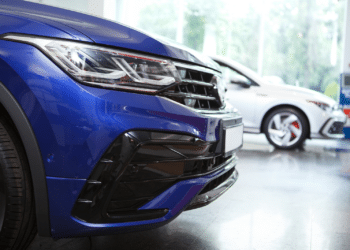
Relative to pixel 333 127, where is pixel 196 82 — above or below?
above

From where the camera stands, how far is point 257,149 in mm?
5832

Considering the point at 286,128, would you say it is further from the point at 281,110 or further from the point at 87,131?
the point at 87,131

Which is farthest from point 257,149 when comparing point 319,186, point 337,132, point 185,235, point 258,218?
point 185,235

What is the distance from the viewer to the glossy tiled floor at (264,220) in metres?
2.05

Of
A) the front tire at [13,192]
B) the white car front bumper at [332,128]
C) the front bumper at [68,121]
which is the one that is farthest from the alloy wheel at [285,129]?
the front tire at [13,192]

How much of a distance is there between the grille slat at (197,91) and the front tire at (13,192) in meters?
0.60

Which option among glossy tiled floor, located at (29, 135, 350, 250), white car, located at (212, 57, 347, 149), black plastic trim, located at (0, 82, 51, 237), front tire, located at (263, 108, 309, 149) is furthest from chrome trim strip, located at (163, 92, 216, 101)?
front tire, located at (263, 108, 309, 149)

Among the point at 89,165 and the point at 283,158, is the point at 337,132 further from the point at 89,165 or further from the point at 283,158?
the point at 89,165

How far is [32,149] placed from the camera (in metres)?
1.42

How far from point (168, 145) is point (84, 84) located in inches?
15.0

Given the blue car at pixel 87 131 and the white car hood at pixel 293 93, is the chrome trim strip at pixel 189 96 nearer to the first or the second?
the blue car at pixel 87 131

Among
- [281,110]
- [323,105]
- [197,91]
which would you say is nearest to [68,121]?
[197,91]

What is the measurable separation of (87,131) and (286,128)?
4.90 metres

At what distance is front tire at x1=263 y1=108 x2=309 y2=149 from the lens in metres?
5.75
